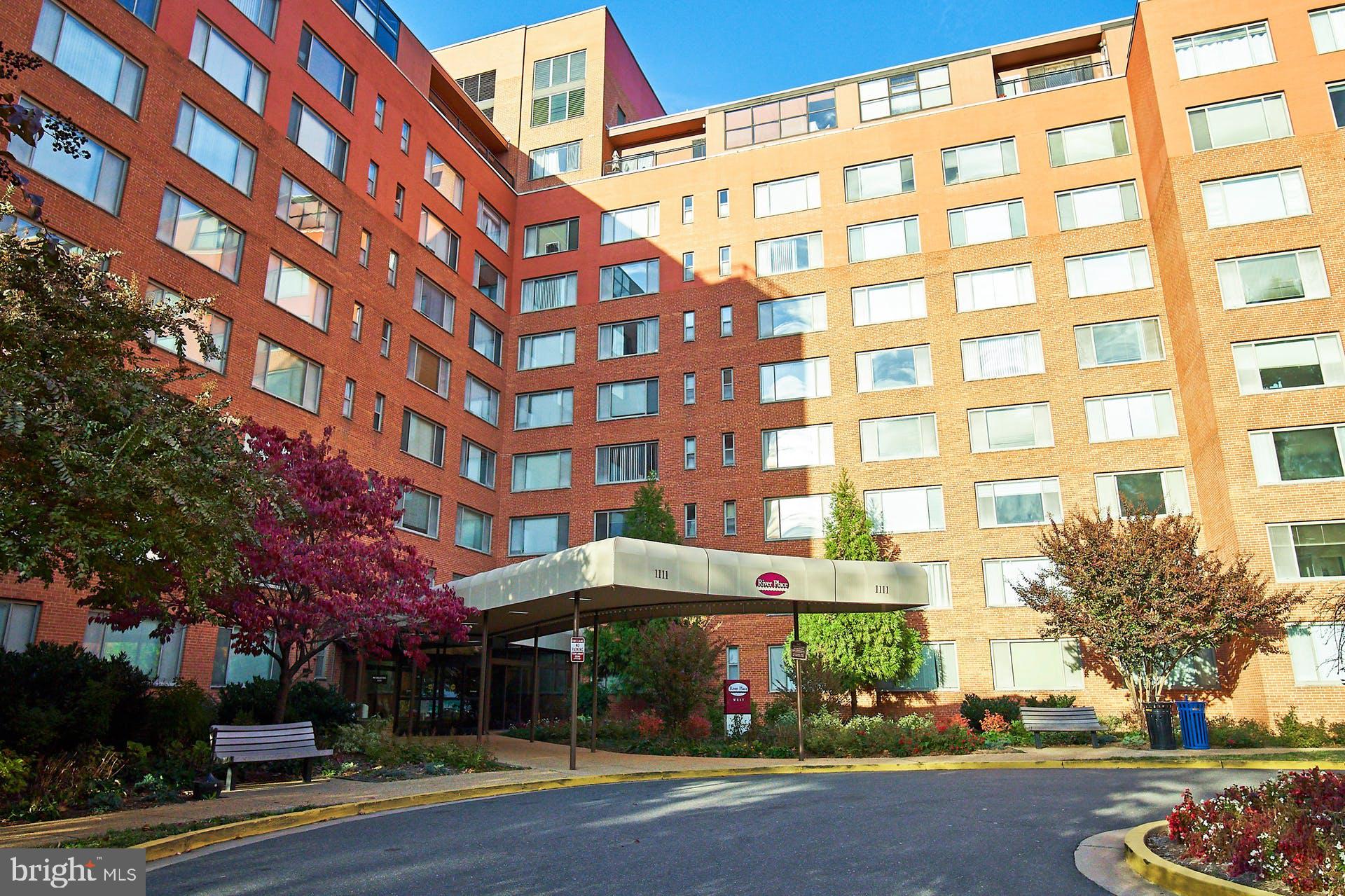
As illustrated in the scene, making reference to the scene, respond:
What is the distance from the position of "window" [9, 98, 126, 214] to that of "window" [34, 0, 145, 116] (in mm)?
1513

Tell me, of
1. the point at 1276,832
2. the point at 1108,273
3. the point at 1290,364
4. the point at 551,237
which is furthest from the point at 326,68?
the point at 1276,832

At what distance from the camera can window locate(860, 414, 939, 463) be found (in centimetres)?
3478

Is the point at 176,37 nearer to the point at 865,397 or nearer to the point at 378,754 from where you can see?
the point at 378,754

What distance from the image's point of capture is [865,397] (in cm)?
3606

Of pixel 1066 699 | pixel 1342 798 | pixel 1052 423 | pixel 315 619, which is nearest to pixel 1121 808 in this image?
pixel 1342 798

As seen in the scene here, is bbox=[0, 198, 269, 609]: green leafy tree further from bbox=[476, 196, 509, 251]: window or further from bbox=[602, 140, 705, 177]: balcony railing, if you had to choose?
bbox=[602, 140, 705, 177]: balcony railing

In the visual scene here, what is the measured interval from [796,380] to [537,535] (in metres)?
13.2

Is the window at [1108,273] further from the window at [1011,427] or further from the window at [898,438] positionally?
the window at [898,438]

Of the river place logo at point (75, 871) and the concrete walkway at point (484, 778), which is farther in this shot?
the concrete walkway at point (484, 778)

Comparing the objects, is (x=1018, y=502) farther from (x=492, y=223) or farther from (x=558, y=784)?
(x=492, y=223)

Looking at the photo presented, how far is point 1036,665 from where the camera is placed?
31.2m

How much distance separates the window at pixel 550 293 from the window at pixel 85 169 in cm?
2157

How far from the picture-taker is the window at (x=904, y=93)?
39.5 metres

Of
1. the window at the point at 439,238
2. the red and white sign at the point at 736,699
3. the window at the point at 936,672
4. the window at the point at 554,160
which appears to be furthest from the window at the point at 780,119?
the red and white sign at the point at 736,699
